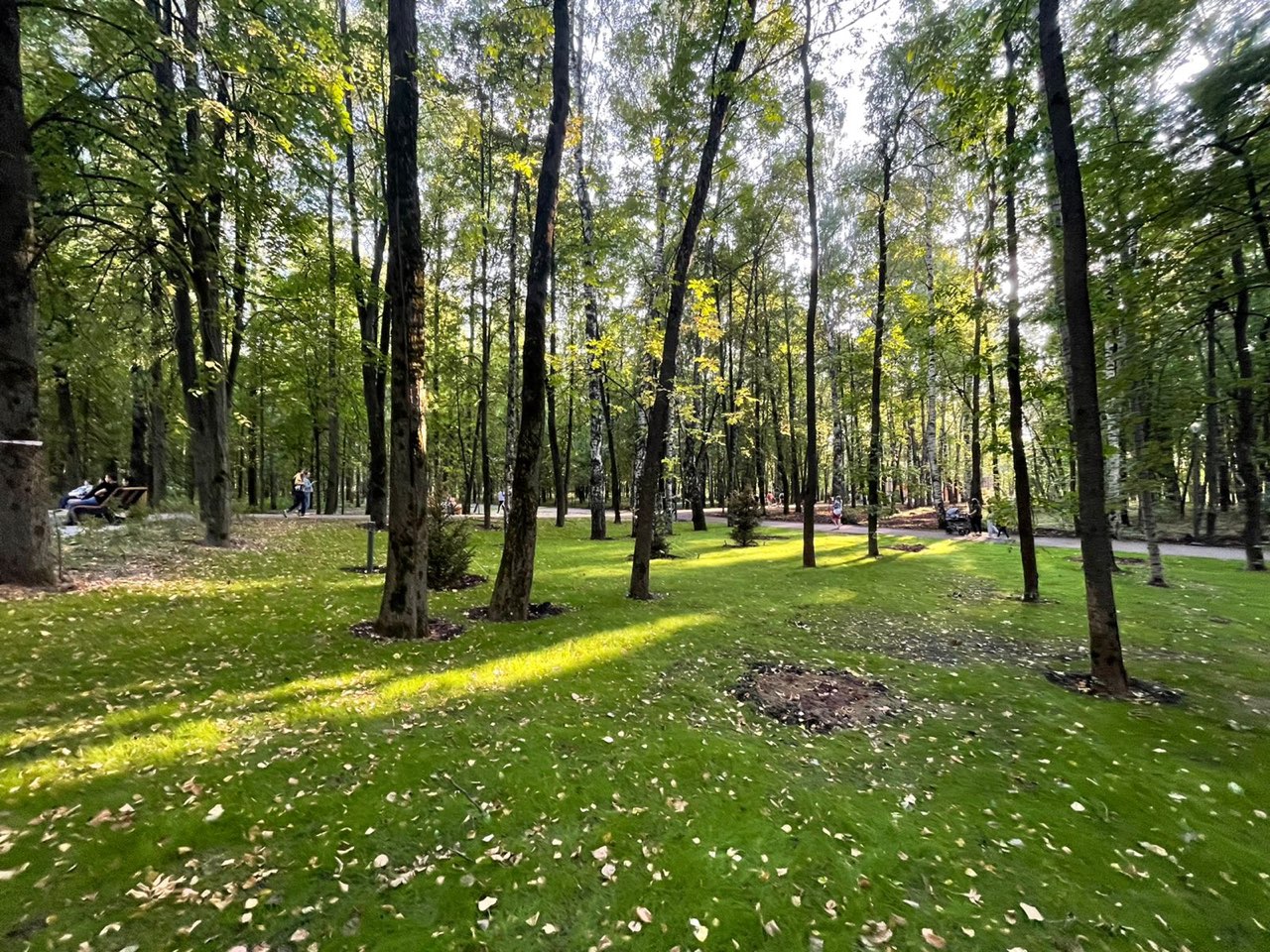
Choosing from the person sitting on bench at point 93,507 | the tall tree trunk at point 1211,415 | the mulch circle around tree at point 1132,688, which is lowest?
the mulch circle around tree at point 1132,688

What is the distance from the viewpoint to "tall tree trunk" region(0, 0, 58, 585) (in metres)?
6.30

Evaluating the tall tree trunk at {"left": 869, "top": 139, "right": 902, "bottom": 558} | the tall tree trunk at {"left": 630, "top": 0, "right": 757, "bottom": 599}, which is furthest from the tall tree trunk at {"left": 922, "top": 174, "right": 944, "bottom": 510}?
the tall tree trunk at {"left": 630, "top": 0, "right": 757, "bottom": 599}

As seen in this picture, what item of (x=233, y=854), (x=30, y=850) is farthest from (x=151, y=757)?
(x=233, y=854)

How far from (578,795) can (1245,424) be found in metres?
10.7

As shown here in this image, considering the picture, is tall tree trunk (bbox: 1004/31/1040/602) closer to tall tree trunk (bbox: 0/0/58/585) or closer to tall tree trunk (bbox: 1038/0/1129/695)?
tall tree trunk (bbox: 1038/0/1129/695)

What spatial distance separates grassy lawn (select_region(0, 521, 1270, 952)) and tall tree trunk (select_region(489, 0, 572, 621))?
A: 140cm

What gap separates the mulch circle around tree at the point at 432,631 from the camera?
6.86 m

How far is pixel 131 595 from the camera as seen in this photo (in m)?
7.11

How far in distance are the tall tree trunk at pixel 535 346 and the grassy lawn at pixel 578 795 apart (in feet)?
4.60

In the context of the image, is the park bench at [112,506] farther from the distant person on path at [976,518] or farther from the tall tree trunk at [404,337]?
the distant person on path at [976,518]

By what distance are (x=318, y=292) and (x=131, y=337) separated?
12.9 ft

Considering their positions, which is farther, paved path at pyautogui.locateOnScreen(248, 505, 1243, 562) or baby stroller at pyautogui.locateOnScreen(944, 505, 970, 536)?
baby stroller at pyautogui.locateOnScreen(944, 505, 970, 536)

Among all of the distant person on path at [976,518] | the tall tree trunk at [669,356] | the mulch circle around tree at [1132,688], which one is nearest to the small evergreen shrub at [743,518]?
the tall tree trunk at [669,356]

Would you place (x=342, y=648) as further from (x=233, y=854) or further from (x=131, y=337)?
(x=131, y=337)
